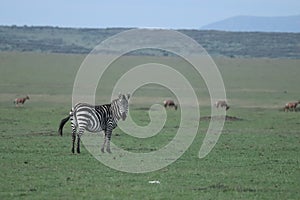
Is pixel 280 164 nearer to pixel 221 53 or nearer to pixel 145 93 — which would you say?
pixel 145 93

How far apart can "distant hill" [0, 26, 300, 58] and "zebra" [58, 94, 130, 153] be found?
66252 mm

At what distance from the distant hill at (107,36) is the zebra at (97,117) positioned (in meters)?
66.3

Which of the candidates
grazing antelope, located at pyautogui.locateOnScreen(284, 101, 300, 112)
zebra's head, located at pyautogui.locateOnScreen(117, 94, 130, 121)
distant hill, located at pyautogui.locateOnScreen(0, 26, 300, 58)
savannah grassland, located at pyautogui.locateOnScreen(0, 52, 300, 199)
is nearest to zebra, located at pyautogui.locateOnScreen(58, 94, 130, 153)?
zebra's head, located at pyautogui.locateOnScreen(117, 94, 130, 121)

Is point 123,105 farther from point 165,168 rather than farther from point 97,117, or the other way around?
point 165,168

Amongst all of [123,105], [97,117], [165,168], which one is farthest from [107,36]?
[165,168]

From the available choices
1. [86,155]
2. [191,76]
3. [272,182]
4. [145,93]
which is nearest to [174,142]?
[86,155]

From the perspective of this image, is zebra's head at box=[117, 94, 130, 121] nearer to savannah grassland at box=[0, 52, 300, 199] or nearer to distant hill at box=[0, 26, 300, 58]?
savannah grassland at box=[0, 52, 300, 199]

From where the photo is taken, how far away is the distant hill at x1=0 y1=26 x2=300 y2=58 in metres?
85.9

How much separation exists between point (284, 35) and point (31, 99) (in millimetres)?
65627

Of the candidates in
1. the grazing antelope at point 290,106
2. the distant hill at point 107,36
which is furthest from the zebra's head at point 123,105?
the distant hill at point 107,36

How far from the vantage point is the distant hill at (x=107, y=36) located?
85875 mm

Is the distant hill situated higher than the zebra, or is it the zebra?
the distant hill

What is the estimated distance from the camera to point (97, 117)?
16.0 meters

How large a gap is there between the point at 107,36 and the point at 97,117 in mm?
82926
